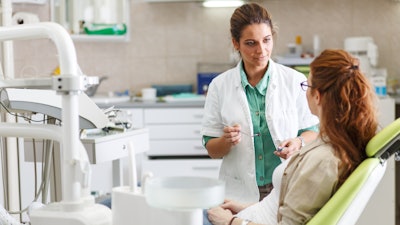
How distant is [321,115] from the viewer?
179cm

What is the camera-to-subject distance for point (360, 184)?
1614 mm

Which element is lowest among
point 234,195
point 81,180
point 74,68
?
point 234,195

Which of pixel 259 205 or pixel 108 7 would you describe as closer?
pixel 259 205

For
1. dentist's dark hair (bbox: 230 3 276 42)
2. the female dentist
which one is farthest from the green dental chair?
dentist's dark hair (bbox: 230 3 276 42)

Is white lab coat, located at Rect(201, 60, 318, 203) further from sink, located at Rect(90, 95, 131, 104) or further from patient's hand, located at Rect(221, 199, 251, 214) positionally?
sink, located at Rect(90, 95, 131, 104)

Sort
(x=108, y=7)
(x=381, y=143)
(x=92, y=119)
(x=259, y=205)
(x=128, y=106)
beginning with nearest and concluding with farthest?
(x=381, y=143) < (x=259, y=205) < (x=92, y=119) < (x=128, y=106) < (x=108, y=7)

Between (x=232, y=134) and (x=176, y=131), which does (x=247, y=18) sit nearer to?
(x=232, y=134)

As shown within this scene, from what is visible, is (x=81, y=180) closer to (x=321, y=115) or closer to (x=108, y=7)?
(x=321, y=115)

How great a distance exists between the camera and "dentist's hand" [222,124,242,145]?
227 centimetres

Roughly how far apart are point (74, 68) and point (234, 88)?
1114mm

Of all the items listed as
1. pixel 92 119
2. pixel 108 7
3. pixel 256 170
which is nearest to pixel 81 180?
pixel 92 119

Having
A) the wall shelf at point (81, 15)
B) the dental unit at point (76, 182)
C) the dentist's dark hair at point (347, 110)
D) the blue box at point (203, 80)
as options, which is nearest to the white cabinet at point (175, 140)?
the blue box at point (203, 80)

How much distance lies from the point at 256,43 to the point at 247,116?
27cm

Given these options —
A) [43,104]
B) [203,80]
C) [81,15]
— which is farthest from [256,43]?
[81,15]
